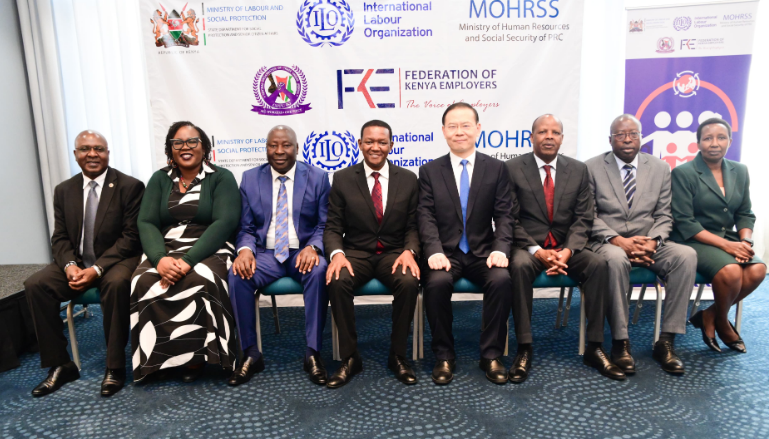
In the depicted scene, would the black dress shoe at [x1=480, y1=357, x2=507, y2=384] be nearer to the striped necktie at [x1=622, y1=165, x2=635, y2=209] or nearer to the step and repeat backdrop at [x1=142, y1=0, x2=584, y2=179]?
the striped necktie at [x1=622, y1=165, x2=635, y2=209]

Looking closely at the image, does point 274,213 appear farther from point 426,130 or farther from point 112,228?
point 426,130

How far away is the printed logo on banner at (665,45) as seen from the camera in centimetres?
360

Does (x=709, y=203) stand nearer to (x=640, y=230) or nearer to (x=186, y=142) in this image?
(x=640, y=230)

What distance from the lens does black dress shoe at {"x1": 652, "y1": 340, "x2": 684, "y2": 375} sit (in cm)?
250

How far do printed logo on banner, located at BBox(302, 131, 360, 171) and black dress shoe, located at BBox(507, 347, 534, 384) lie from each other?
1.98 metres

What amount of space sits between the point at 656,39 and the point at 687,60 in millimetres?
301

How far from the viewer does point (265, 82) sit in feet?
11.7

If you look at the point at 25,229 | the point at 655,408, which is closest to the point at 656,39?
the point at 655,408

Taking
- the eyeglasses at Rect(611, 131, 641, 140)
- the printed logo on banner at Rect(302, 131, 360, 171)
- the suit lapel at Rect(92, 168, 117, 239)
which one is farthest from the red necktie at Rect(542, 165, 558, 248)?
the suit lapel at Rect(92, 168, 117, 239)

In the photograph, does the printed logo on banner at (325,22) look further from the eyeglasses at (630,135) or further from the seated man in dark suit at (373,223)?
the eyeglasses at (630,135)

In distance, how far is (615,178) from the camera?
9.89 ft

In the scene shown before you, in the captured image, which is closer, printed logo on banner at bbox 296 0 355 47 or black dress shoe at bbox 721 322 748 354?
black dress shoe at bbox 721 322 748 354

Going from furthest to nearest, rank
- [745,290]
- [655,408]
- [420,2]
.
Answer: [420,2], [745,290], [655,408]

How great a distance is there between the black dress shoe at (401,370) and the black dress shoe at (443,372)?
0.12 m
